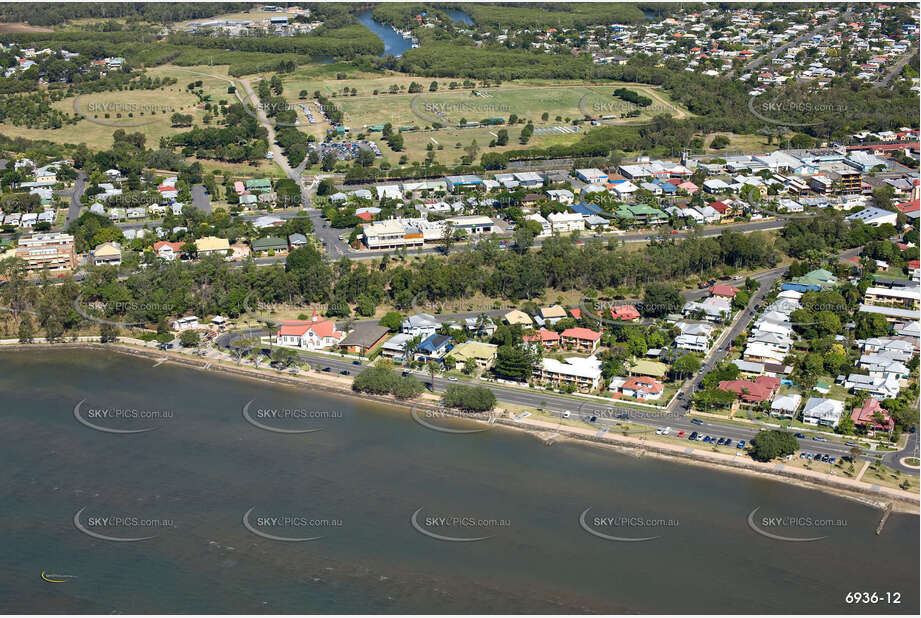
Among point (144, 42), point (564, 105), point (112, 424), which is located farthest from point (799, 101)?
point (144, 42)

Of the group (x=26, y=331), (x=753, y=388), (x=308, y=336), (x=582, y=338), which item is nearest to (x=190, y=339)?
(x=308, y=336)

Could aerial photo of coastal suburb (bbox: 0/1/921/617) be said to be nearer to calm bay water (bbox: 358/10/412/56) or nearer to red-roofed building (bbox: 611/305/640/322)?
red-roofed building (bbox: 611/305/640/322)

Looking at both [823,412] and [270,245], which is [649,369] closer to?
[823,412]

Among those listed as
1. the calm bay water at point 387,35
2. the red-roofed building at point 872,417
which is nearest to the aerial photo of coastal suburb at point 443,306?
the red-roofed building at point 872,417

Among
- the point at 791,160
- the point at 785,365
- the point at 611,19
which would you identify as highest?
the point at 611,19

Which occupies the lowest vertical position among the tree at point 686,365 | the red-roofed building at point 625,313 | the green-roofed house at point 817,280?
the tree at point 686,365

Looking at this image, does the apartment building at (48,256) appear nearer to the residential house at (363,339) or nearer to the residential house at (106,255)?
the residential house at (106,255)

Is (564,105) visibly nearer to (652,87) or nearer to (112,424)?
(652,87)
